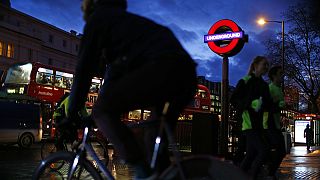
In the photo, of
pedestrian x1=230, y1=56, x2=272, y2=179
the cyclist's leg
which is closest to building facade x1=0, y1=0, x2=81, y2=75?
pedestrian x1=230, y1=56, x2=272, y2=179

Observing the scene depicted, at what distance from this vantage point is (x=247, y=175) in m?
2.87

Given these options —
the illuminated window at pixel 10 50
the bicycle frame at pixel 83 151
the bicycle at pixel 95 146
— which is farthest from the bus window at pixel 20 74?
the illuminated window at pixel 10 50

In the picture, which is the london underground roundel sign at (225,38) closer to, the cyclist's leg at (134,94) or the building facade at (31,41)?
the cyclist's leg at (134,94)

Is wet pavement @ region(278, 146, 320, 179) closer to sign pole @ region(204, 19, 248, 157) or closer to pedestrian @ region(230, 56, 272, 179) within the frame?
sign pole @ region(204, 19, 248, 157)

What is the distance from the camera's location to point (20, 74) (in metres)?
24.8

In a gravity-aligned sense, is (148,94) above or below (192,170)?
above

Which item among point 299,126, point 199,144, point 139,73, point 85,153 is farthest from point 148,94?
point 299,126

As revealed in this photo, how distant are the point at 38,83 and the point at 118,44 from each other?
22.4m

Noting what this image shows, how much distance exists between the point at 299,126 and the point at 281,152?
2866cm

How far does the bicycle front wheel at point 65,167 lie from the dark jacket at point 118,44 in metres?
0.67

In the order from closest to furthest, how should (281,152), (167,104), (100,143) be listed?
(167,104) < (281,152) < (100,143)

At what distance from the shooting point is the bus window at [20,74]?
966 inches

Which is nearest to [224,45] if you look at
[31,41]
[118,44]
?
[118,44]

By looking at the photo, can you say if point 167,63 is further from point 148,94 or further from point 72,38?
point 72,38
